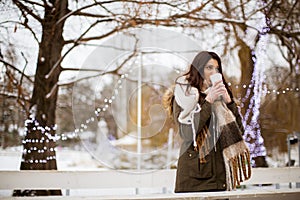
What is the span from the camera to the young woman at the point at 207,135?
161 cm

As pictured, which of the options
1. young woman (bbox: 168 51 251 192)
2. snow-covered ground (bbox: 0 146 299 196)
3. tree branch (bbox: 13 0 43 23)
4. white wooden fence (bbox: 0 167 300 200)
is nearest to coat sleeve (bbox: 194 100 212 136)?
young woman (bbox: 168 51 251 192)

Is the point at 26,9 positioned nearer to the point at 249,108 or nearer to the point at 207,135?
the point at 207,135

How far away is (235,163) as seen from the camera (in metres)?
1.69

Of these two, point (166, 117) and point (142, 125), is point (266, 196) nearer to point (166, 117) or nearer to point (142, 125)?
point (166, 117)

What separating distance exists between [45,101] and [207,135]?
940mm

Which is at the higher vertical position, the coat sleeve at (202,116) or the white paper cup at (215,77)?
the white paper cup at (215,77)

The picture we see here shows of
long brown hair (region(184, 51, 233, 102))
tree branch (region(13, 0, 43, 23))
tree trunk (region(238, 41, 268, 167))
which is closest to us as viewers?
long brown hair (region(184, 51, 233, 102))

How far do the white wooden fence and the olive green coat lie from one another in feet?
1.95

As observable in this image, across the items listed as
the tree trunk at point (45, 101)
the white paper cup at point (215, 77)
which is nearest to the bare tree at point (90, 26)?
the tree trunk at point (45, 101)

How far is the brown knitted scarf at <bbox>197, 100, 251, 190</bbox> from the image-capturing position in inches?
65.6

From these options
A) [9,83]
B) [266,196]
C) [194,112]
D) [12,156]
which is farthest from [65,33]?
[266,196]

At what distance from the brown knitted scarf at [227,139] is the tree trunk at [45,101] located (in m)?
0.88

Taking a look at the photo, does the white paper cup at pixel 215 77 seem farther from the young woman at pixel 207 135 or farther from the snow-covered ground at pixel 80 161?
the snow-covered ground at pixel 80 161

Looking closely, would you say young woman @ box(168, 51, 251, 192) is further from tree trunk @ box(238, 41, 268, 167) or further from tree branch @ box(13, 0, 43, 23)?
tree branch @ box(13, 0, 43, 23)
